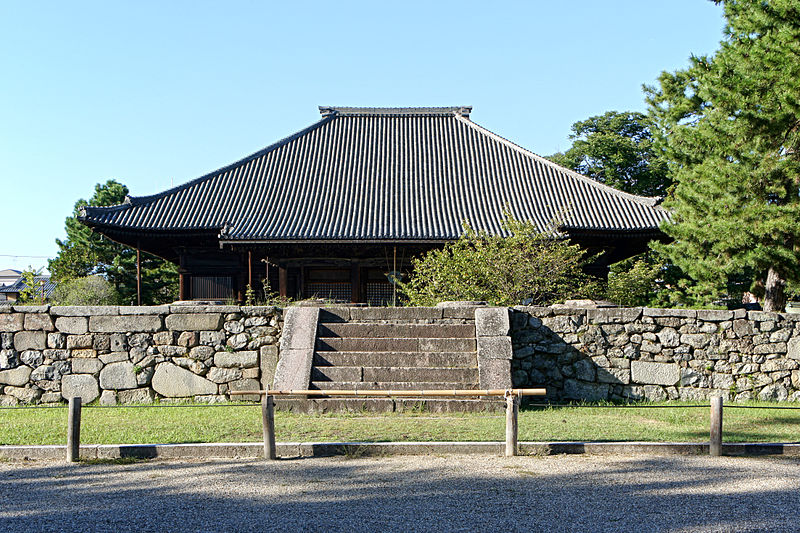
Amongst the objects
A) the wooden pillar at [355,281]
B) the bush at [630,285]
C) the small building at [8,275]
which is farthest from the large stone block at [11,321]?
the small building at [8,275]

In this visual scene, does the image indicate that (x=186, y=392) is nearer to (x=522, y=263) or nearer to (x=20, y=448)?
(x=20, y=448)

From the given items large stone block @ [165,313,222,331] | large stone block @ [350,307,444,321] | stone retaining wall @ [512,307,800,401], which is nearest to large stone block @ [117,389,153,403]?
large stone block @ [165,313,222,331]

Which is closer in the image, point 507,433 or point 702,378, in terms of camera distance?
point 507,433

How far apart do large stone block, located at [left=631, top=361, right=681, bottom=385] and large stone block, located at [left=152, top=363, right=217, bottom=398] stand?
238 inches

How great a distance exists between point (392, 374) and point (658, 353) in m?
4.01

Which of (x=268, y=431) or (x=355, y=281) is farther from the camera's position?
(x=355, y=281)

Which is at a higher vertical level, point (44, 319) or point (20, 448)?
point (44, 319)

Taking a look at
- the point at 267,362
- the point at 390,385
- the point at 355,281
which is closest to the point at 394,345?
the point at 390,385

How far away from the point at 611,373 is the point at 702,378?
1.34 m

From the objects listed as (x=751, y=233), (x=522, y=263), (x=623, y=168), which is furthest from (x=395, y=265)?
(x=623, y=168)

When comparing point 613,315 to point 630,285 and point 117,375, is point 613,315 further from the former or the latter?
point 117,375

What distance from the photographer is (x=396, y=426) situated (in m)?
7.86

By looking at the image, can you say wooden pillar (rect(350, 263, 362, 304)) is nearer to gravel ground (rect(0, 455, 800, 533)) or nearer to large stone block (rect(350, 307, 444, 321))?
large stone block (rect(350, 307, 444, 321))

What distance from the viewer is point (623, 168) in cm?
2981
